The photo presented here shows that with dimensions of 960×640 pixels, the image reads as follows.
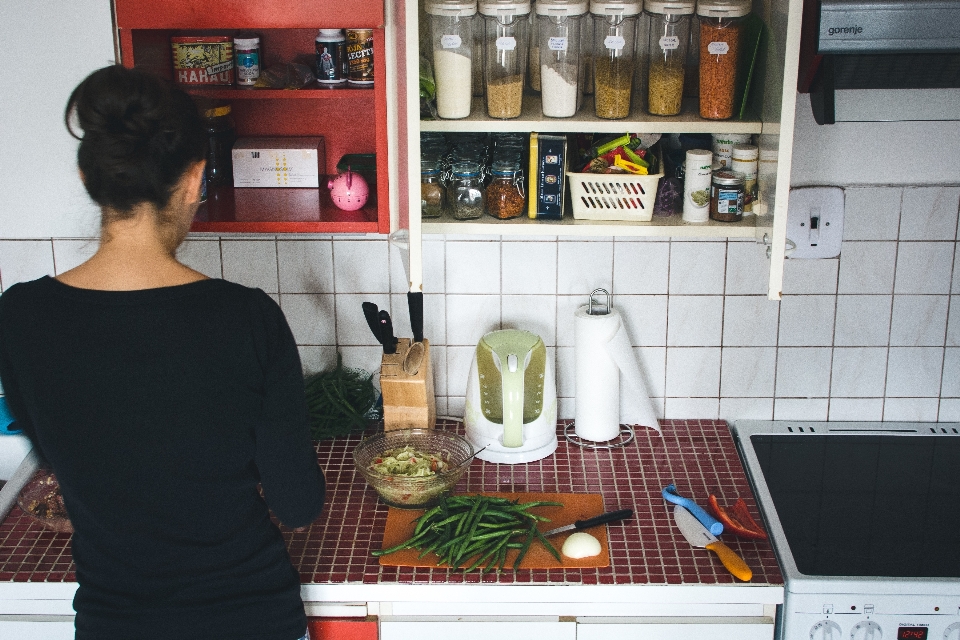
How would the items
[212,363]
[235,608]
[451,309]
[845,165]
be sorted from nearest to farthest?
[212,363], [235,608], [845,165], [451,309]

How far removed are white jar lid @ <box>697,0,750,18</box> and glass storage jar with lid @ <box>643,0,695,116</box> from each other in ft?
0.13

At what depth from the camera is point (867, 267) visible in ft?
7.45

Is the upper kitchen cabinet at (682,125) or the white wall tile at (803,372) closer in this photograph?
the upper kitchen cabinet at (682,125)

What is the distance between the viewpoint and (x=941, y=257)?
2.25 meters

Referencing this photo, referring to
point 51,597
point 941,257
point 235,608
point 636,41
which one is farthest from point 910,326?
point 51,597

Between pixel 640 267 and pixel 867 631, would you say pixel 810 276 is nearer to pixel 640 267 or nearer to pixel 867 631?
pixel 640 267

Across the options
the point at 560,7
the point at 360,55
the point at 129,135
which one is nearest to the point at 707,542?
the point at 560,7

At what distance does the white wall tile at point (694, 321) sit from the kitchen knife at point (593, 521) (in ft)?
1.77

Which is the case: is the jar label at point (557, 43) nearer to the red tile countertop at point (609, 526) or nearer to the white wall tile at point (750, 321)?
the white wall tile at point (750, 321)

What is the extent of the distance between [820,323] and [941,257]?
11.6 inches

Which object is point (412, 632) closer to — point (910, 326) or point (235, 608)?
point (235, 608)

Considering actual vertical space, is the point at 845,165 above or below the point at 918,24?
below

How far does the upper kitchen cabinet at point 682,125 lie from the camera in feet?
5.50

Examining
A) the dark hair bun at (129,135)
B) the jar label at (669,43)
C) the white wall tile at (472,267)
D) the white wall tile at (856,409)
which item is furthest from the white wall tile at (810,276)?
the dark hair bun at (129,135)
